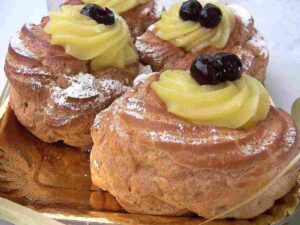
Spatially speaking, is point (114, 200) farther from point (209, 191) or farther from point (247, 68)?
point (247, 68)

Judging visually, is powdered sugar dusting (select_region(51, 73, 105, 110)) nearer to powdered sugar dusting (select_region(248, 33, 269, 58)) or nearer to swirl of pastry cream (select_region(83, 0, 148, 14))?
swirl of pastry cream (select_region(83, 0, 148, 14))

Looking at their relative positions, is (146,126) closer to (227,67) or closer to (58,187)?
(227,67)

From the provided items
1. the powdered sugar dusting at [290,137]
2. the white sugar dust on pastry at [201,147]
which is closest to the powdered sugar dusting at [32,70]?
the white sugar dust on pastry at [201,147]

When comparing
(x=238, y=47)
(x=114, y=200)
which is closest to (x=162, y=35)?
(x=238, y=47)

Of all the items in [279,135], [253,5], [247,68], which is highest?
[279,135]

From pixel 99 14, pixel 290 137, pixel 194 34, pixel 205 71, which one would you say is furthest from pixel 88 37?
pixel 290 137

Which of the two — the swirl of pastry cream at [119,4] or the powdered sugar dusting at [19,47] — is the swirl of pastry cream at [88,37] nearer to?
the powdered sugar dusting at [19,47]

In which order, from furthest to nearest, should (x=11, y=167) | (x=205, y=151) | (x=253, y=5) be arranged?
1. (x=253, y=5)
2. (x=11, y=167)
3. (x=205, y=151)
